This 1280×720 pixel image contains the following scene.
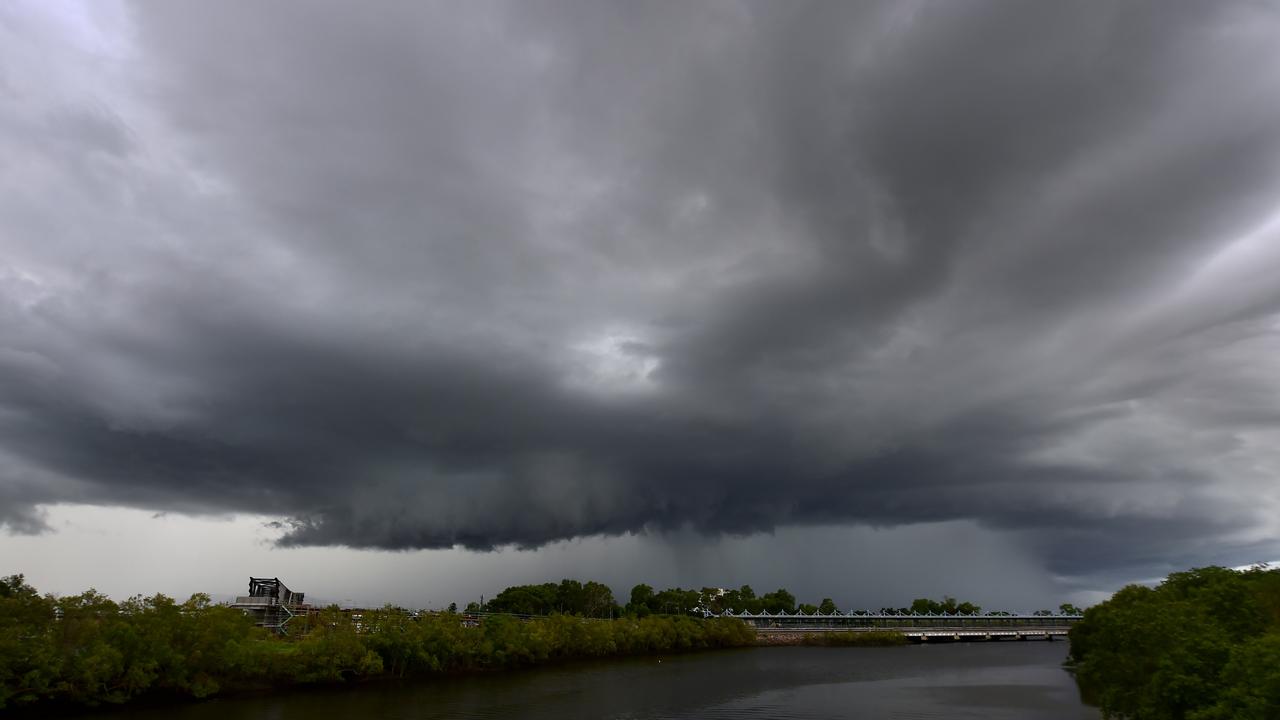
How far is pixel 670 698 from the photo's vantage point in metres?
108

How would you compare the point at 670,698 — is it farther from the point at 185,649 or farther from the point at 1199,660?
the point at 1199,660

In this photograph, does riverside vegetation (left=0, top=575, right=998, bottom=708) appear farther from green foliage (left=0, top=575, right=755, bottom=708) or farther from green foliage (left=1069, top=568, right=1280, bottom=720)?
green foliage (left=1069, top=568, right=1280, bottom=720)

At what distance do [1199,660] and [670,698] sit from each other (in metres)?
79.4

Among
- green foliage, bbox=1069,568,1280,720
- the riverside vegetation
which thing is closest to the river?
the riverside vegetation

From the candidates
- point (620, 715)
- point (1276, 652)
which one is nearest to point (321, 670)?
point (620, 715)

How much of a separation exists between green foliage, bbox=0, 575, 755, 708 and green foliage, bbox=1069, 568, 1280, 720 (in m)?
103

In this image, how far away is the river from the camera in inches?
3543

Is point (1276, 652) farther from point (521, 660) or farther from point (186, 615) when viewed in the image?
point (521, 660)

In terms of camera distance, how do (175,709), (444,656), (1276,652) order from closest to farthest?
(1276,652), (175,709), (444,656)

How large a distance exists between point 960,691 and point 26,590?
139 metres

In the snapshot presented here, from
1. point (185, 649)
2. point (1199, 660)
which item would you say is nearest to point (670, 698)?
point (185, 649)

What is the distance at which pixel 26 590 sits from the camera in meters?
82.4

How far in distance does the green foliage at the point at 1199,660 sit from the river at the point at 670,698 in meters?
27.6

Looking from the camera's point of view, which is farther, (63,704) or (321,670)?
(321,670)
